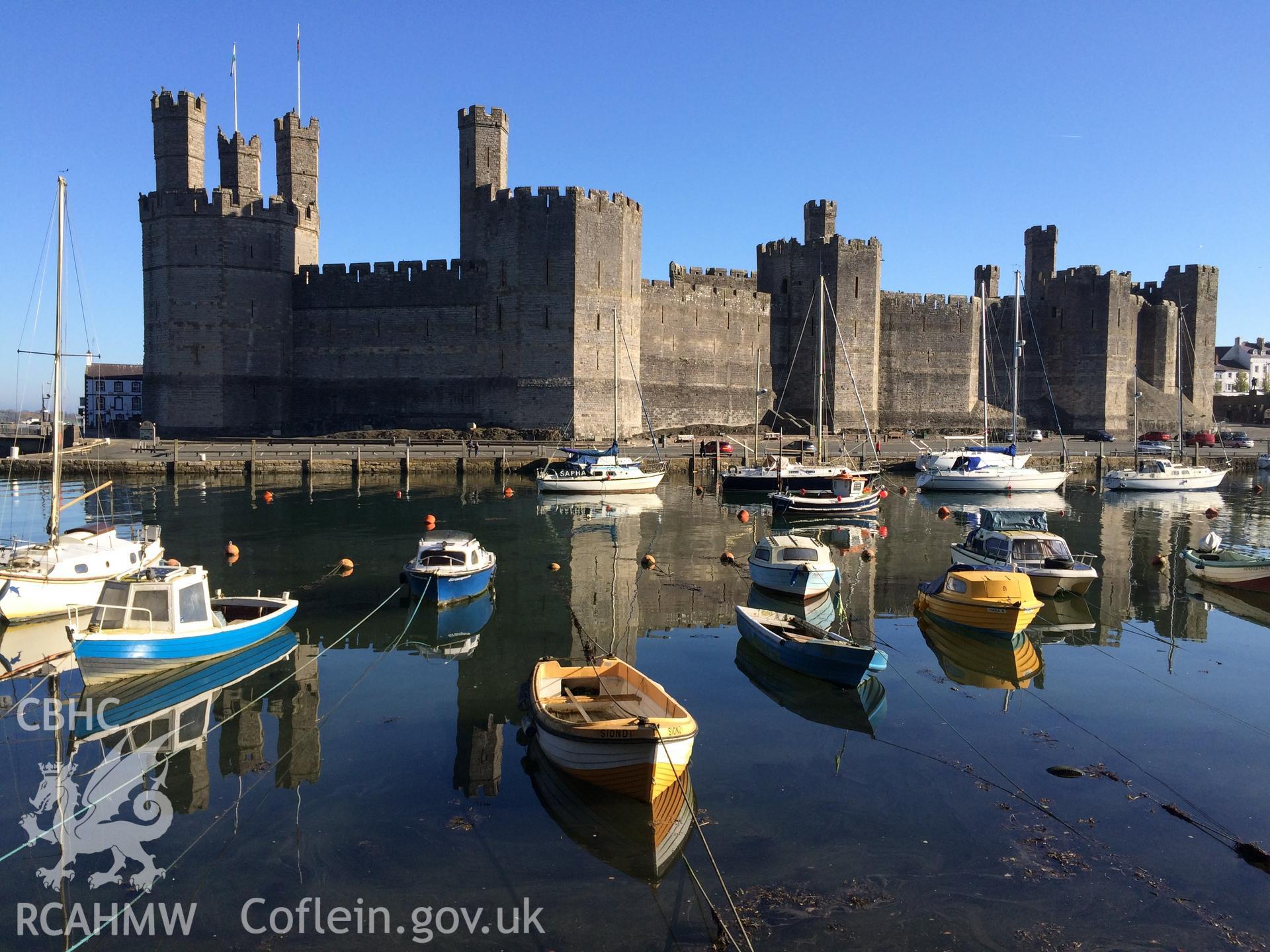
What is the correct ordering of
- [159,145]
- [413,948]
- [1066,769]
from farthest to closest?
1. [159,145]
2. [1066,769]
3. [413,948]

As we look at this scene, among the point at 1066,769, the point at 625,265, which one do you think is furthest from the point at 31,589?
the point at 625,265

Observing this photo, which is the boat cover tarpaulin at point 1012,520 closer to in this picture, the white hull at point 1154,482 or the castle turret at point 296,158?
the white hull at point 1154,482

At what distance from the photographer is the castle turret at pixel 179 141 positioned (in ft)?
149

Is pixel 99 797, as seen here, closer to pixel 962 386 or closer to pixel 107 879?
pixel 107 879

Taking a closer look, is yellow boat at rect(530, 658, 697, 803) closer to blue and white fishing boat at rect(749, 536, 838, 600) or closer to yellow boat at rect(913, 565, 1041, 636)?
yellow boat at rect(913, 565, 1041, 636)

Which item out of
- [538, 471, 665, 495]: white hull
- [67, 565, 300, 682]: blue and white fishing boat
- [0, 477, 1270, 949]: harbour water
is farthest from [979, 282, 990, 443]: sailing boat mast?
[67, 565, 300, 682]: blue and white fishing boat

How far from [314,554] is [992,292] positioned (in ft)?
161

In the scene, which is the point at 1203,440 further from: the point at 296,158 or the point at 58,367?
the point at 58,367

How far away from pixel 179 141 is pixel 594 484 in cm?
2706

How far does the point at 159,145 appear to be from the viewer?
151 ft

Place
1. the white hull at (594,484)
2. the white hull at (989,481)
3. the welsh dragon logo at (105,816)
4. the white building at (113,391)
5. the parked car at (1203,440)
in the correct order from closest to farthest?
the welsh dragon logo at (105,816), the white hull at (594,484), the white hull at (989,481), the parked car at (1203,440), the white building at (113,391)

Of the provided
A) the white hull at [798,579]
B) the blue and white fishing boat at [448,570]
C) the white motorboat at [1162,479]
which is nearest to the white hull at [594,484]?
the blue and white fishing boat at [448,570]

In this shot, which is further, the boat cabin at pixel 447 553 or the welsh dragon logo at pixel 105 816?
the boat cabin at pixel 447 553

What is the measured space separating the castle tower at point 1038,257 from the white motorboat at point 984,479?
923 inches
